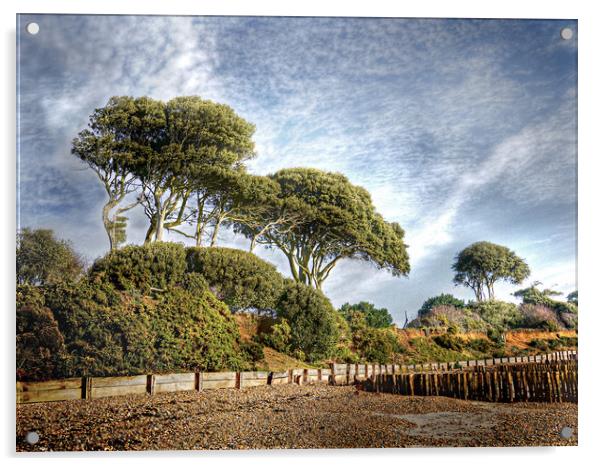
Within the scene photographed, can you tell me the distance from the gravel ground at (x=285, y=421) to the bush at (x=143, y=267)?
1.44 metres

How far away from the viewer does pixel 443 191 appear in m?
7.99

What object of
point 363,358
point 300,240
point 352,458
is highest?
point 300,240

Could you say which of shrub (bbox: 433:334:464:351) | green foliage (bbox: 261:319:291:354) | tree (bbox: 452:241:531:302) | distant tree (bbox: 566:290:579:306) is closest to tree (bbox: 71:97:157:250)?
green foliage (bbox: 261:319:291:354)

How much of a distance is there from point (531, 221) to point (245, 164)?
407 cm

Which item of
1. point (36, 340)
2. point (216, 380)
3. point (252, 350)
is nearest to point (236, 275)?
point (252, 350)

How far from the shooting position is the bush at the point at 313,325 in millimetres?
8086

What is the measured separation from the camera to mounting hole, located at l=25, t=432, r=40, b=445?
6941mm

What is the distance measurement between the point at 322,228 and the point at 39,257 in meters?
3.92

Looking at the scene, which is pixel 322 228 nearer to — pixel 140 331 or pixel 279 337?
pixel 279 337

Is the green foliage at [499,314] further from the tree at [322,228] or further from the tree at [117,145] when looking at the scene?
the tree at [117,145]

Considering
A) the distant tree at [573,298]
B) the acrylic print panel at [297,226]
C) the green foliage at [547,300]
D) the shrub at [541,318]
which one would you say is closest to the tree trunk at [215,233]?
the acrylic print panel at [297,226]

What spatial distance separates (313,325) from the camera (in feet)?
26.6

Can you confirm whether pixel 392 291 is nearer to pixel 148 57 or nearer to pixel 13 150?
pixel 148 57

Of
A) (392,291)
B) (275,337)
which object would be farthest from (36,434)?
(392,291)
